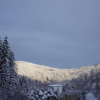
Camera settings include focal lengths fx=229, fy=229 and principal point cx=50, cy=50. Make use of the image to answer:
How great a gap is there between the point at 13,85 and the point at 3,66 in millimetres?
3109

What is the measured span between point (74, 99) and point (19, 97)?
34.1ft

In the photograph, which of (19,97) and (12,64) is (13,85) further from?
(19,97)

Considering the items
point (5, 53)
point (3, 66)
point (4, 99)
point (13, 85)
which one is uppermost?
point (5, 53)

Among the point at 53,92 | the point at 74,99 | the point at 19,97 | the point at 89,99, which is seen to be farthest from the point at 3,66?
the point at 89,99

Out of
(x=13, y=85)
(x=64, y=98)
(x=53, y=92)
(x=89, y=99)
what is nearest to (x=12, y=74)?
(x=13, y=85)

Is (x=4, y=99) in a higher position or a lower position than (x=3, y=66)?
lower

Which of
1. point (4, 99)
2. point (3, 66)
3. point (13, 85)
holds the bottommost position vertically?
point (4, 99)

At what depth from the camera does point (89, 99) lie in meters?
38.6

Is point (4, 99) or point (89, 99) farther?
point (89, 99)

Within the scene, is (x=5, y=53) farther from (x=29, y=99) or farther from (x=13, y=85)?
(x=29, y=99)

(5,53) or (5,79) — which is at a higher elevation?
(5,53)

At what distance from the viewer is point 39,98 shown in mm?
20188

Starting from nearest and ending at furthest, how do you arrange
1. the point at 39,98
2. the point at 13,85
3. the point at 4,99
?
the point at 4,99, the point at 39,98, the point at 13,85

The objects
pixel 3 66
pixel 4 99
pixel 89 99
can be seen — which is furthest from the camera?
pixel 89 99
